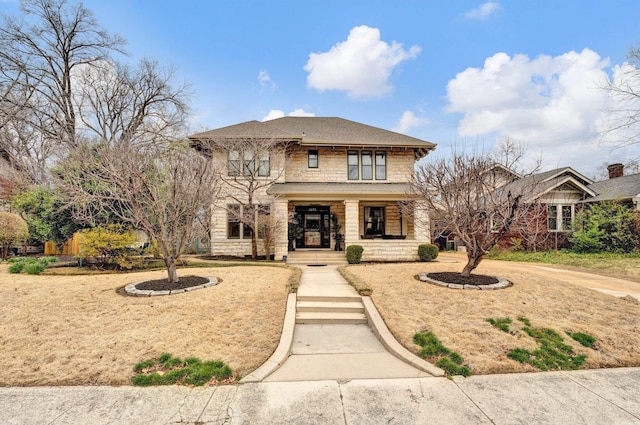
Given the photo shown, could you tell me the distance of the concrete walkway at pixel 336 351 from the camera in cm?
409

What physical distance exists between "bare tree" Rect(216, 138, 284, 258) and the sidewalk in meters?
10.4

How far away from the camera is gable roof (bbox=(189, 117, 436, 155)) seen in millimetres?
15016

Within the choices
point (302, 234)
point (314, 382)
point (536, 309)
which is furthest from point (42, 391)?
point (302, 234)

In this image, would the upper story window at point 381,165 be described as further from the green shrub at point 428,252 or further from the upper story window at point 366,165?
the green shrub at point 428,252

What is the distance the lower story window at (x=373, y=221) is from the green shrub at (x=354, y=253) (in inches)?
151

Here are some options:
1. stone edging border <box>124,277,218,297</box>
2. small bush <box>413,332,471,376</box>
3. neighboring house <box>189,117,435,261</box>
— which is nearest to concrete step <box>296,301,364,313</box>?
small bush <box>413,332,471,376</box>

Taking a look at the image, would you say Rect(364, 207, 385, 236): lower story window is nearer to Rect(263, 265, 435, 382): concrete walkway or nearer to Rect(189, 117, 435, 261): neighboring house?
Rect(189, 117, 435, 261): neighboring house

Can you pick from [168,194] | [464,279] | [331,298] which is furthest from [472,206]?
[168,194]

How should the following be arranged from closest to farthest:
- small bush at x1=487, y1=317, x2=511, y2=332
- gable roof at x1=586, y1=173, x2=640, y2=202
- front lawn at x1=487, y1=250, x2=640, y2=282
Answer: small bush at x1=487, y1=317, x2=511, y2=332, front lawn at x1=487, y1=250, x2=640, y2=282, gable roof at x1=586, y1=173, x2=640, y2=202

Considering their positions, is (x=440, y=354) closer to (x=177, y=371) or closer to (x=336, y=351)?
(x=336, y=351)

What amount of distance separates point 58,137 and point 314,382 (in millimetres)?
25246

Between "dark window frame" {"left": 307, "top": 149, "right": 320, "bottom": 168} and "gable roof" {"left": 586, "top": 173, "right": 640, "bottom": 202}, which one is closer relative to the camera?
"dark window frame" {"left": 307, "top": 149, "right": 320, "bottom": 168}

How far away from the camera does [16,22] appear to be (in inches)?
750

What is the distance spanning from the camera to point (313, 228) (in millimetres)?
16641
